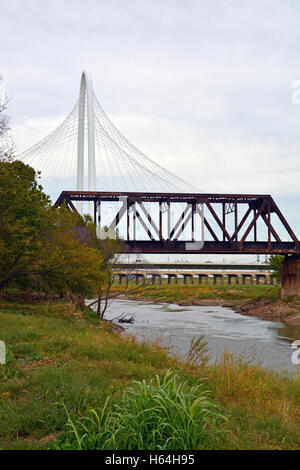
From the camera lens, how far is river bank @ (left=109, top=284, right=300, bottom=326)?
53.7m

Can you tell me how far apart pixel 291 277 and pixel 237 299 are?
19930mm

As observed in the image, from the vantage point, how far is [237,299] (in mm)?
77625

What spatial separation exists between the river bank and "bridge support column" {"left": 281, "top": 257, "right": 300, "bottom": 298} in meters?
1.40

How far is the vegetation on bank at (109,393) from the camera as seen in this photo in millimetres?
6707

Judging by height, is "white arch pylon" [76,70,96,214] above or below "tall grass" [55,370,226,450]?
above

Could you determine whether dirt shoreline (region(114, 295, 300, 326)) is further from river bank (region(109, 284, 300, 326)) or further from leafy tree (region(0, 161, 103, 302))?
leafy tree (region(0, 161, 103, 302))

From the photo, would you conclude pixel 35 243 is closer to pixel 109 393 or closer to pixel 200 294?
pixel 109 393

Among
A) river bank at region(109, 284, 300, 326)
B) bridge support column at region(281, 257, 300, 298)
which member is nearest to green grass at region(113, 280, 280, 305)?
river bank at region(109, 284, 300, 326)

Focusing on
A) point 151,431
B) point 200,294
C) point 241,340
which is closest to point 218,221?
point 241,340

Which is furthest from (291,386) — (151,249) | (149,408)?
(151,249)

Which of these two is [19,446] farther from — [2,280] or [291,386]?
[2,280]

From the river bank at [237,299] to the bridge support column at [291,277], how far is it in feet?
4.58

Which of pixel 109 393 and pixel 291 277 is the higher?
pixel 291 277
